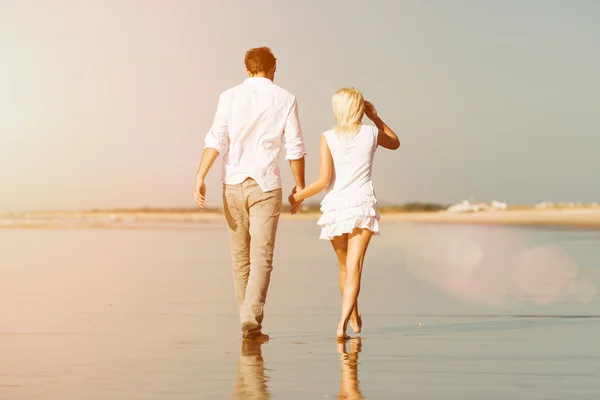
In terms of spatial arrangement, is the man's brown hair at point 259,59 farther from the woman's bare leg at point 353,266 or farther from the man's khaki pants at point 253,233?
the woman's bare leg at point 353,266

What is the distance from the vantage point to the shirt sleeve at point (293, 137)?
8102mm

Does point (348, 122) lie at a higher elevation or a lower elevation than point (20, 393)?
higher

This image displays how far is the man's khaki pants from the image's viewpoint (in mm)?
8188

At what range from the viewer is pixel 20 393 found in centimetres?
571

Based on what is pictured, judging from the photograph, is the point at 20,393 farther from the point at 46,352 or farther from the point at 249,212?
the point at 249,212

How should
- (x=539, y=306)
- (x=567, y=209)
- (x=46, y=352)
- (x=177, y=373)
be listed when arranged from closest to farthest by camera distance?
(x=177, y=373)
(x=46, y=352)
(x=539, y=306)
(x=567, y=209)

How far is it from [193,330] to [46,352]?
5.17 feet

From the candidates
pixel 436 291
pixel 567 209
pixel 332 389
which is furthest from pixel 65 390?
pixel 567 209

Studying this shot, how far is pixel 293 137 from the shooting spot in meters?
8.18

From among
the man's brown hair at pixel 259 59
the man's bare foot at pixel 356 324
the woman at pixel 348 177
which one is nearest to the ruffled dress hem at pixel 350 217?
the woman at pixel 348 177

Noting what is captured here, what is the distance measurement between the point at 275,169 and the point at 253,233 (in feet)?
1.69

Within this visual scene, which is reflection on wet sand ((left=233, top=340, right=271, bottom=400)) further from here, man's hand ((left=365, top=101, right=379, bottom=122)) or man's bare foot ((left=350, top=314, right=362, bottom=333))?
man's hand ((left=365, top=101, right=379, bottom=122))

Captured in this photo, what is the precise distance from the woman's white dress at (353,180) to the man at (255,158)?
0.27 meters

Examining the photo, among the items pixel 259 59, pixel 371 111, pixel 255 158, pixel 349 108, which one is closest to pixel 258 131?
pixel 255 158
